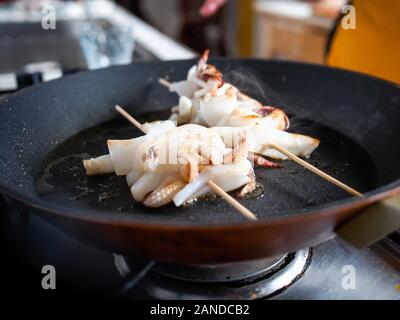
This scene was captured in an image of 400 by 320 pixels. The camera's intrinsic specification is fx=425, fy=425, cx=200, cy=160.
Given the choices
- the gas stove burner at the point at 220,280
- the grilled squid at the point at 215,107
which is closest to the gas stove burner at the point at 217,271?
the gas stove burner at the point at 220,280

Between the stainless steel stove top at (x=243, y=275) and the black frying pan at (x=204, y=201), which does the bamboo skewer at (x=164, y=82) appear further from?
the stainless steel stove top at (x=243, y=275)

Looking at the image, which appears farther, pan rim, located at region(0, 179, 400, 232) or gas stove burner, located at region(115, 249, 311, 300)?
gas stove burner, located at region(115, 249, 311, 300)

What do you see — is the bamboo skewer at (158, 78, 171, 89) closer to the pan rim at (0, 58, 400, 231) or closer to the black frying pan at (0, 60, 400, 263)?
the black frying pan at (0, 60, 400, 263)

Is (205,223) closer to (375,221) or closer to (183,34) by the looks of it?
(375,221)

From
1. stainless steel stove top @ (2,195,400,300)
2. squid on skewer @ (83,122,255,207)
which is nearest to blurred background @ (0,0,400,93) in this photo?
squid on skewer @ (83,122,255,207)

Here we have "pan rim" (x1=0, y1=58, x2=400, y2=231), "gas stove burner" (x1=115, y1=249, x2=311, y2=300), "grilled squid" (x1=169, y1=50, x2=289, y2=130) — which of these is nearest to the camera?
"pan rim" (x1=0, y1=58, x2=400, y2=231)

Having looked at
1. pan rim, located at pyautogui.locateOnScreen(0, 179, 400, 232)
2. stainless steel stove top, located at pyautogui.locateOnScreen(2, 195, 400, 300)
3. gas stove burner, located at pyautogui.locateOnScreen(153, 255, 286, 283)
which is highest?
pan rim, located at pyautogui.locateOnScreen(0, 179, 400, 232)

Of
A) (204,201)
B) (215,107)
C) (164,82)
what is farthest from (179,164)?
(164,82)
